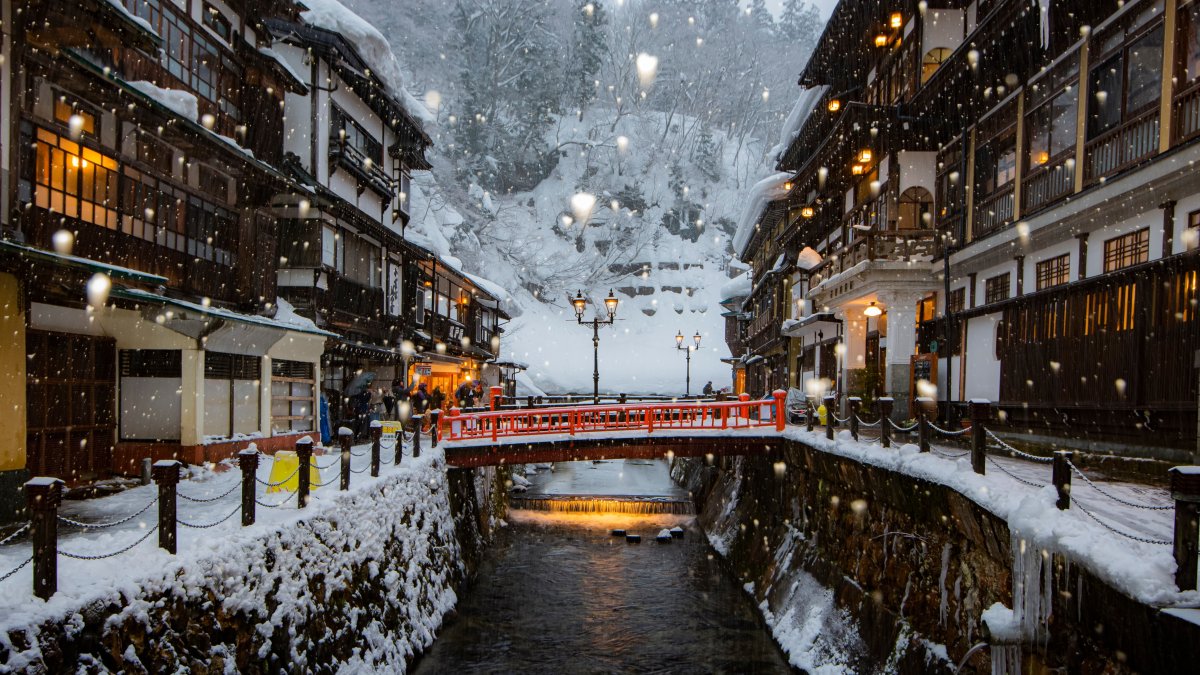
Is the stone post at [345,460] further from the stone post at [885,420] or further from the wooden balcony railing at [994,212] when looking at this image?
the wooden balcony railing at [994,212]

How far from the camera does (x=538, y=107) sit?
78625mm

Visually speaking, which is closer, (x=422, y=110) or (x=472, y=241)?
(x=422, y=110)

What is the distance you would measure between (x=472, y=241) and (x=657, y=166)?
3407cm

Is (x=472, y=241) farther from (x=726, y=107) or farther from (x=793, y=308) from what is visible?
(x=726, y=107)

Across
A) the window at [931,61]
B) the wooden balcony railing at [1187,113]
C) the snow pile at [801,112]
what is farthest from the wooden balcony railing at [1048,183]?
the snow pile at [801,112]

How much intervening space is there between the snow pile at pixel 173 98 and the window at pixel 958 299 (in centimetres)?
2005

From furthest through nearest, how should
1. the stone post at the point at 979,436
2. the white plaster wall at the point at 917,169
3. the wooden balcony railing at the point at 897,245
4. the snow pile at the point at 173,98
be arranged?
the white plaster wall at the point at 917,169 → the wooden balcony railing at the point at 897,245 → the snow pile at the point at 173,98 → the stone post at the point at 979,436

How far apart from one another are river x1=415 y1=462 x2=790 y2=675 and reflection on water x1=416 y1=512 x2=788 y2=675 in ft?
0.09

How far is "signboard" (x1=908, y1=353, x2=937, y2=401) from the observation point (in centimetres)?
1973

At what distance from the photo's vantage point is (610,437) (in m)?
18.8

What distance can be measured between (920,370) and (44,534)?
67.4 feet

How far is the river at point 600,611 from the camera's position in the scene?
13289 millimetres

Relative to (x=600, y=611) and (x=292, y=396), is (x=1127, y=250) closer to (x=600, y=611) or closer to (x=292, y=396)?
(x=600, y=611)

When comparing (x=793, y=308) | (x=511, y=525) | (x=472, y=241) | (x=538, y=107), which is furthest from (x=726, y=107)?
(x=511, y=525)
